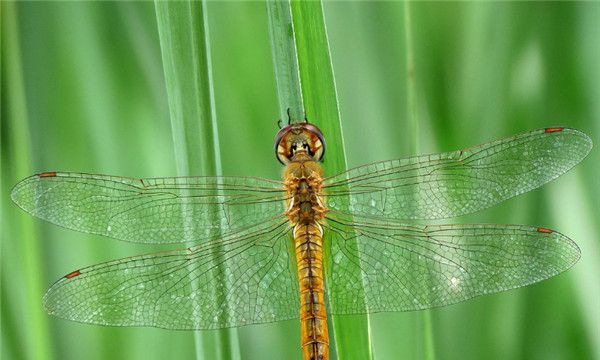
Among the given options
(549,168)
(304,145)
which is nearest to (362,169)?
(304,145)

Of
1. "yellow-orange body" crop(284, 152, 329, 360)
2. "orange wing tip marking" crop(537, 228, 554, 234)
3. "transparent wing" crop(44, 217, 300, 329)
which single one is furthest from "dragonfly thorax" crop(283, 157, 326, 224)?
"orange wing tip marking" crop(537, 228, 554, 234)

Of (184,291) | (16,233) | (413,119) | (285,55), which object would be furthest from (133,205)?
(413,119)

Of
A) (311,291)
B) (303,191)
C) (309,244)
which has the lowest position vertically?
(311,291)

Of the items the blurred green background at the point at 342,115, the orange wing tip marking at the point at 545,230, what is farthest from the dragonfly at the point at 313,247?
the blurred green background at the point at 342,115

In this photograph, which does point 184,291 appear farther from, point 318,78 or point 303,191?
point 318,78

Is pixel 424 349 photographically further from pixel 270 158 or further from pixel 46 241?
pixel 46 241

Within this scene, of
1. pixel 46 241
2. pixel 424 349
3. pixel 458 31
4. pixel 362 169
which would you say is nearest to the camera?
pixel 424 349

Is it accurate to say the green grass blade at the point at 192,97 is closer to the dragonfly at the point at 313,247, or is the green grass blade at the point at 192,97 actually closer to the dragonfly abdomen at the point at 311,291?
the dragonfly at the point at 313,247
